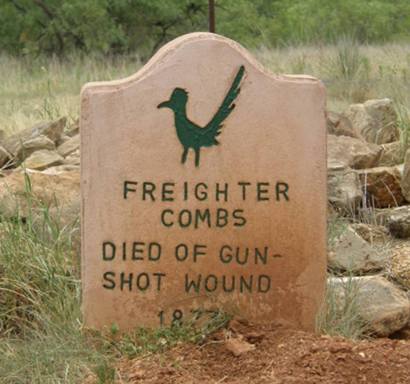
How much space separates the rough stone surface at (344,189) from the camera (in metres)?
6.79

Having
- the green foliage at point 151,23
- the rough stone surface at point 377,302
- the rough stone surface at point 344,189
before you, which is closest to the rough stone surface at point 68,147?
the rough stone surface at point 344,189

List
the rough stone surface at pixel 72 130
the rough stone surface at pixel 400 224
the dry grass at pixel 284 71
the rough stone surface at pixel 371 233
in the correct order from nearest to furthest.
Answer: the rough stone surface at pixel 371 233 → the rough stone surface at pixel 400 224 → the rough stone surface at pixel 72 130 → the dry grass at pixel 284 71

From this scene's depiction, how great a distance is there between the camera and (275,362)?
437 cm

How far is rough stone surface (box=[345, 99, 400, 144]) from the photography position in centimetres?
902

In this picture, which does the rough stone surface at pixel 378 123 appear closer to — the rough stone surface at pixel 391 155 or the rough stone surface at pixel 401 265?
the rough stone surface at pixel 391 155

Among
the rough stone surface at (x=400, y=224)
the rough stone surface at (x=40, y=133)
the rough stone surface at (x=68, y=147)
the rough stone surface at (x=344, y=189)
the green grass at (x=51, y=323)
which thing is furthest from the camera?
the rough stone surface at (x=40, y=133)

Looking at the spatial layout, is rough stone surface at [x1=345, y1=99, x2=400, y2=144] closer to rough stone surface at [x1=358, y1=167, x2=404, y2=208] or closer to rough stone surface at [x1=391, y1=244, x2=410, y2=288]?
rough stone surface at [x1=358, y1=167, x2=404, y2=208]

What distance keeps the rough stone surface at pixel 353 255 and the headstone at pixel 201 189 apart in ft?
2.71

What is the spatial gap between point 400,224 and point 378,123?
2.66 meters

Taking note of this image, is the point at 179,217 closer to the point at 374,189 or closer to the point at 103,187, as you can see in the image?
the point at 103,187

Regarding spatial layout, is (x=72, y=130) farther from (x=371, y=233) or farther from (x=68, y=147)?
(x=371, y=233)

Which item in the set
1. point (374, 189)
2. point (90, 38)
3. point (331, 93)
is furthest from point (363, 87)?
point (90, 38)

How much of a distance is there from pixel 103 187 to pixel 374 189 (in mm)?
2896

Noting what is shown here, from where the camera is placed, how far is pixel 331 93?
1389cm
